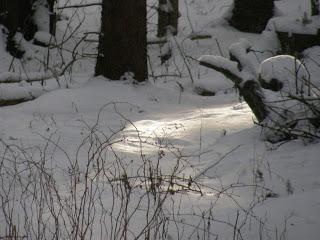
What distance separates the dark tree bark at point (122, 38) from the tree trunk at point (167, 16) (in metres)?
5.11

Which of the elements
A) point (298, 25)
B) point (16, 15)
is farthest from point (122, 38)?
point (16, 15)

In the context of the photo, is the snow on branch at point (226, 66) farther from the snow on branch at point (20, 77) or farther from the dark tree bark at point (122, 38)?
the snow on branch at point (20, 77)

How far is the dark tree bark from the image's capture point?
6.90 metres

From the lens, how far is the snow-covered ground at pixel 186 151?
2.90 m

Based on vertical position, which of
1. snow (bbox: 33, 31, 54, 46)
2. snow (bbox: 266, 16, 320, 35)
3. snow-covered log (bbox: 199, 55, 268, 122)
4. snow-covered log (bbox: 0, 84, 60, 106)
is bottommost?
snow-covered log (bbox: 0, 84, 60, 106)

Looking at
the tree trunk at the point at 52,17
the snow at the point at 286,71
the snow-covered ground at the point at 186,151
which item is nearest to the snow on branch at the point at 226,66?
the snow at the point at 286,71

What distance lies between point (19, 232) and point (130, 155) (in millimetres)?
1655

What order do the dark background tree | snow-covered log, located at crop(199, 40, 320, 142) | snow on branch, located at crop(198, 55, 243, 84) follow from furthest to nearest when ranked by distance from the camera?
the dark background tree → snow on branch, located at crop(198, 55, 243, 84) → snow-covered log, located at crop(199, 40, 320, 142)

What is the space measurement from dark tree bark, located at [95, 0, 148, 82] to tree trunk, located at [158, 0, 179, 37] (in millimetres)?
5108

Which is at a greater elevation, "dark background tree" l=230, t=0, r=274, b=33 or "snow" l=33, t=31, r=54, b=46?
"dark background tree" l=230, t=0, r=274, b=33

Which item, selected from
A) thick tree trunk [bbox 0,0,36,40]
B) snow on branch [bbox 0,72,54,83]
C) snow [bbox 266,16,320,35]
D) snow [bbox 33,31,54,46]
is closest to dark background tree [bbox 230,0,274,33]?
snow [bbox 266,16,320,35]

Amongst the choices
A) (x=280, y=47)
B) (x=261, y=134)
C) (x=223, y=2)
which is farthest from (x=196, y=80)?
(x=223, y=2)

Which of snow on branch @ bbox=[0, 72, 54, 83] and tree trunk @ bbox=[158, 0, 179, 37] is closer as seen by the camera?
snow on branch @ bbox=[0, 72, 54, 83]

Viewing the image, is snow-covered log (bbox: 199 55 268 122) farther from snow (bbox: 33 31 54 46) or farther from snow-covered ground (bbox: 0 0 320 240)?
snow (bbox: 33 31 54 46)
